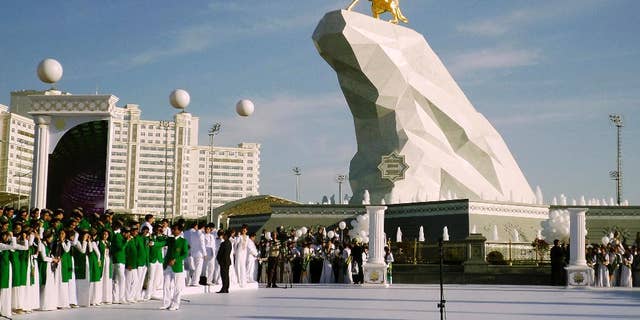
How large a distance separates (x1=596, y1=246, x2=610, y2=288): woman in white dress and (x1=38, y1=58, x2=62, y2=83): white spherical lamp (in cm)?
1840

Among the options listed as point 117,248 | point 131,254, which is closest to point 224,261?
point 131,254

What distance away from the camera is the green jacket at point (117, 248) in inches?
650

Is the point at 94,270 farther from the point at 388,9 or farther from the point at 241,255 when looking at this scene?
the point at 388,9

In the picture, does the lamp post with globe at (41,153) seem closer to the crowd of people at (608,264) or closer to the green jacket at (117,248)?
the green jacket at (117,248)

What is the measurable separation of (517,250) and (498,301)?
587 inches

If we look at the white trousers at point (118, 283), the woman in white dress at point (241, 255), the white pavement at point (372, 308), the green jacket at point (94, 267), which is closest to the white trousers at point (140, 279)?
the white pavement at point (372, 308)

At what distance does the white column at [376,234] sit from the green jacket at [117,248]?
1154 centimetres

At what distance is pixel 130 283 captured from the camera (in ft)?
56.0

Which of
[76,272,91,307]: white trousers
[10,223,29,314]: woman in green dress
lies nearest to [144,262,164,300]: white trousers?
[76,272,91,307]: white trousers

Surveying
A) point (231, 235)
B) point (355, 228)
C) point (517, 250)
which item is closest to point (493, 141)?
point (355, 228)

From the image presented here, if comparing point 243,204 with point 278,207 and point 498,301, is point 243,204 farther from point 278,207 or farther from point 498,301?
point 498,301

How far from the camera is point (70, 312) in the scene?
1442 centimetres

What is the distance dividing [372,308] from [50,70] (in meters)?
11.2

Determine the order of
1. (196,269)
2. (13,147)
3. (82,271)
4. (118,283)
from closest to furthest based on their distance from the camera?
1. (82,271)
2. (118,283)
3. (196,269)
4. (13,147)
